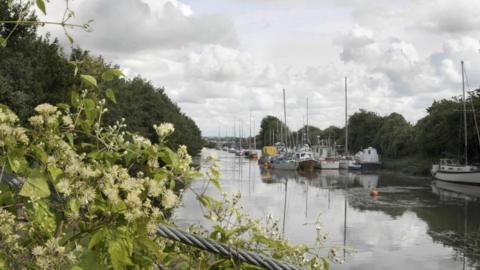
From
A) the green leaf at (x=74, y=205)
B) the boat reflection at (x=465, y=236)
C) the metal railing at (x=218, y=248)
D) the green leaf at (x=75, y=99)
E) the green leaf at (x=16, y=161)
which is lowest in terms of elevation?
the boat reflection at (x=465, y=236)

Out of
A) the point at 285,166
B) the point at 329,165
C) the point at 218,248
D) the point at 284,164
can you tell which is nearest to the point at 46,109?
the point at 218,248

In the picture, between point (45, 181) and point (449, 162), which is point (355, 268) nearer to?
point (45, 181)

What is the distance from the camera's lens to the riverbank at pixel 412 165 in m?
68.6

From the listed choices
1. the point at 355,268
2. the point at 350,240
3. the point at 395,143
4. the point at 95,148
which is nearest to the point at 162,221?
the point at 95,148

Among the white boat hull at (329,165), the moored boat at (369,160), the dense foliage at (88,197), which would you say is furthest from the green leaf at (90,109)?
the moored boat at (369,160)

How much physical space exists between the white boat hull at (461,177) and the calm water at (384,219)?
8.64ft

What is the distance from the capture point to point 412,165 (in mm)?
72562

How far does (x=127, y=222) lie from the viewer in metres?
1.54

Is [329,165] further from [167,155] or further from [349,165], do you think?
[167,155]

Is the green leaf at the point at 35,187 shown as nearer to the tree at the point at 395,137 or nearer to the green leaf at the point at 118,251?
the green leaf at the point at 118,251

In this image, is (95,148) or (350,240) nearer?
(95,148)

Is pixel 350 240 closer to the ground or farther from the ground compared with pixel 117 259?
closer to the ground

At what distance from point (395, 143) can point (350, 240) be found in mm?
64256

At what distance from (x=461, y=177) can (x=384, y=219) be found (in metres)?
27.3
